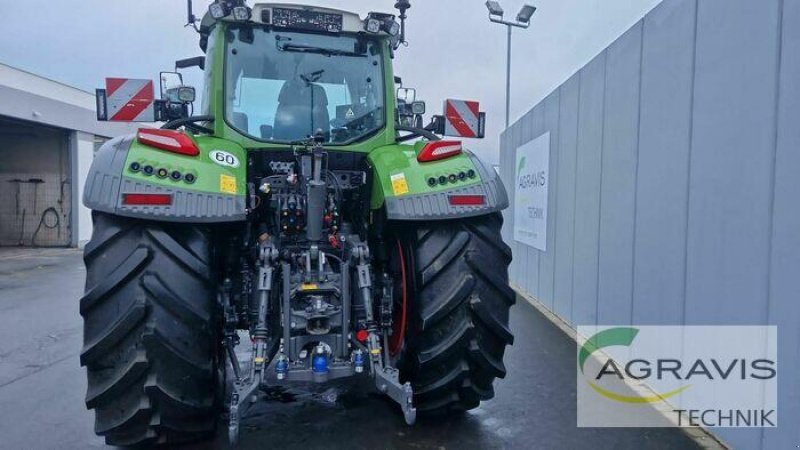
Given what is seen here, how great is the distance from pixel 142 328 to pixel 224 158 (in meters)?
0.97

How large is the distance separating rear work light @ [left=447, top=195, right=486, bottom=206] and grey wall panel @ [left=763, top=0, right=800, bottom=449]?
1.48 m

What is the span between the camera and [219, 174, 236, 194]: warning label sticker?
9.04 ft

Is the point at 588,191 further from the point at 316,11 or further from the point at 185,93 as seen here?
the point at 185,93

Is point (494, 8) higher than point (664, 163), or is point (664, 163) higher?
point (494, 8)

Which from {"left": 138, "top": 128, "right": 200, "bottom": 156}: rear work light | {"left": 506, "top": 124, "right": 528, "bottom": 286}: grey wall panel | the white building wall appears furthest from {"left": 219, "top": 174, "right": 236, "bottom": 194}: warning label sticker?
the white building wall

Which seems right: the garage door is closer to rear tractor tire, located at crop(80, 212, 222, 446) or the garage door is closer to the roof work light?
the roof work light

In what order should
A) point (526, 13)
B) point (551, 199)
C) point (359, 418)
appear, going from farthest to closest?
point (526, 13) < point (551, 199) < point (359, 418)

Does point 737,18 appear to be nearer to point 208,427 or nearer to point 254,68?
point 254,68

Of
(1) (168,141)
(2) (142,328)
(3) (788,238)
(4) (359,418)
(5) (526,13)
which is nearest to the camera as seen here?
(2) (142,328)

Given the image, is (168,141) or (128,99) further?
(128,99)

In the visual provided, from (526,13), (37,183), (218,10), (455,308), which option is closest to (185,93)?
(218,10)

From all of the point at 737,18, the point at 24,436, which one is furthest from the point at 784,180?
the point at 24,436

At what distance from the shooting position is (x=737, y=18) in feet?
10.2

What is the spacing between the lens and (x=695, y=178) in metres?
3.53
